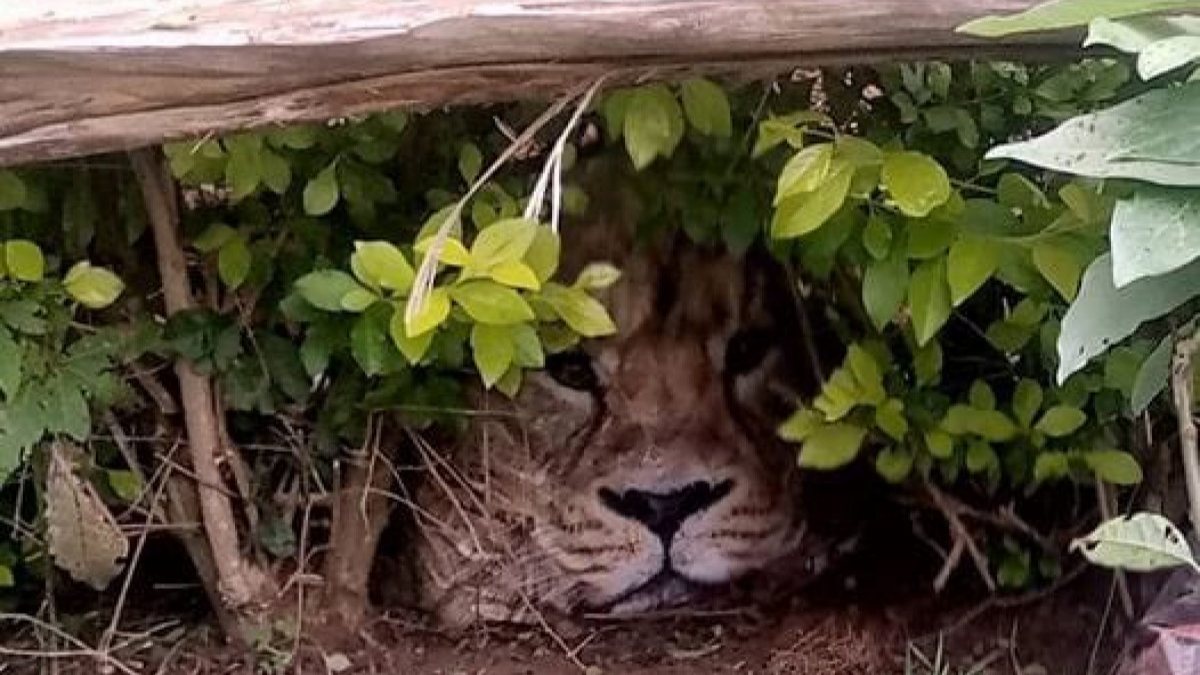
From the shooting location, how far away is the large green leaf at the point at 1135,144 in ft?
4.67

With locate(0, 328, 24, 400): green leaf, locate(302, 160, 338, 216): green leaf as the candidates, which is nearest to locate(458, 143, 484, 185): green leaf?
A: locate(302, 160, 338, 216): green leaf

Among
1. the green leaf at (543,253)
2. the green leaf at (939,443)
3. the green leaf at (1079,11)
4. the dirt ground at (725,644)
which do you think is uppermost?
the green leaf at (1079,11)

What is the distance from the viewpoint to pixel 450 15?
5.35 ft

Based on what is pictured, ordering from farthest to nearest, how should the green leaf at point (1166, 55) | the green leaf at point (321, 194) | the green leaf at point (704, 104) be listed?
1. the green leaf at point (321, 194)
2. the green leaf at point (704, 104)
3. the green leaf at point (1166, 55)

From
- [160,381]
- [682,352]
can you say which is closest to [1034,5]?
[682,352]

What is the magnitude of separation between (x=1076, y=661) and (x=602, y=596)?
19.5 inches

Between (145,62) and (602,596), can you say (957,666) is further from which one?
(145,62)

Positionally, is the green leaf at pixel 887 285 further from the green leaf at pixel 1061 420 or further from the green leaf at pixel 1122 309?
the green leaf at pixel 1122 309

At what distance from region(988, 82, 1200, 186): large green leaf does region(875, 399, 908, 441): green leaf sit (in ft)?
2.43

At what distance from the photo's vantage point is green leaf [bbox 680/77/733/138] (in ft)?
6.38

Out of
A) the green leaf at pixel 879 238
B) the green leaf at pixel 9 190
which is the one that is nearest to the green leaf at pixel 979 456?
the green leaf at pixel 879 238

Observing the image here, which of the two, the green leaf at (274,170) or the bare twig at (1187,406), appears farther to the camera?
the green leaf at (274,170)

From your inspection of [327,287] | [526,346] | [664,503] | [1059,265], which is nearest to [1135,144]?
[1059,265]

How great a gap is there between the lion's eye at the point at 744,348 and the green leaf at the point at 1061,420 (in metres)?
0.36
